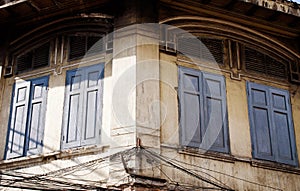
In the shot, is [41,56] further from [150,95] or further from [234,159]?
[234,159]

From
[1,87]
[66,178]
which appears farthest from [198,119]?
[1,87]

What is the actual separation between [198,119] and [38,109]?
2.89 meters

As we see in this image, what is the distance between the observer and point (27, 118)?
29.2 ft

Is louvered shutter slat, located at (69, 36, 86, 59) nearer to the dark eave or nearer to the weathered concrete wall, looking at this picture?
the dark eave

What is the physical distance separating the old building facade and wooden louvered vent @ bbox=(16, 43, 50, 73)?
0.02 m

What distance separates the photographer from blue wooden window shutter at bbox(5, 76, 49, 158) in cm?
864

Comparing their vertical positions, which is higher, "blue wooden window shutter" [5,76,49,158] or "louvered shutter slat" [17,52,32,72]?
"louvered shutter slat" [17,52,32,72]

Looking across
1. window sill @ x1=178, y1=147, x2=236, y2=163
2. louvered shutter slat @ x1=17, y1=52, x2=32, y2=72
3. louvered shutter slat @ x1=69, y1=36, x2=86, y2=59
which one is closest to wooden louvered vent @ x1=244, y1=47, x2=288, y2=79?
window sill @ x1=178, y1=147, x2=236, y2=163

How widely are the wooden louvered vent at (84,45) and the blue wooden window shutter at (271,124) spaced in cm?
292

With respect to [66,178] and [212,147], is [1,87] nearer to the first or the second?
[66,178]

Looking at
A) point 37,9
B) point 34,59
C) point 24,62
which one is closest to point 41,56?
point 34,59

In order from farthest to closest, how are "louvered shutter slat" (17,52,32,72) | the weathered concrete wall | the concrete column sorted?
"louvered shutter slat" (17,52,32,72)
the weathered concrete wall
the concrete column

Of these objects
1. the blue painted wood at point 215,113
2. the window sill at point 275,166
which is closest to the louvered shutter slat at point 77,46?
the blue painted wood at point 215,113

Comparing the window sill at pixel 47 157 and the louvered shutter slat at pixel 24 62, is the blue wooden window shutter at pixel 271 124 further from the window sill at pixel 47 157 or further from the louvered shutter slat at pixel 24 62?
the louvered shutter slat at pixel 24 62
